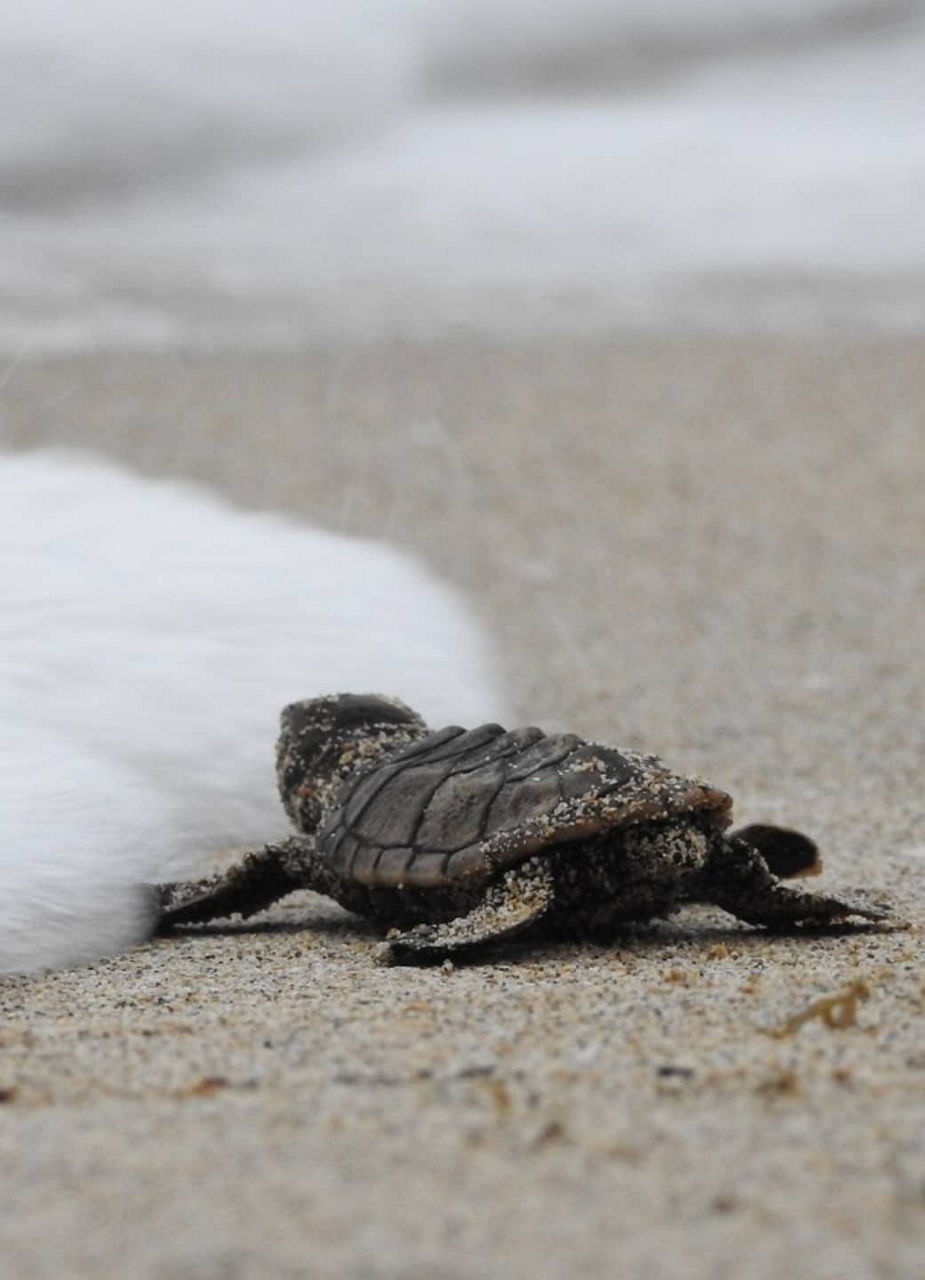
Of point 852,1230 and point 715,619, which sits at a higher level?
point 715,619

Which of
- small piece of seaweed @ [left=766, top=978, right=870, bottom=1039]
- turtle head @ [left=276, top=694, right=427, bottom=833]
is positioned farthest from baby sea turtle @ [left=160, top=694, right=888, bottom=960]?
small piece of seaweed @ [left=766, top=978, right=870, bottom=1039]

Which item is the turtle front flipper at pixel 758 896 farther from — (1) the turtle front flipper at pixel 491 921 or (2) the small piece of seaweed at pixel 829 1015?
(2) the small piece of seaweed at pixel 829 1015

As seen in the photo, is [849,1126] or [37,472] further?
[37,472]

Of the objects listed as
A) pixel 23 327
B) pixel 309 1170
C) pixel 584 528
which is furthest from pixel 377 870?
pixel 584 528

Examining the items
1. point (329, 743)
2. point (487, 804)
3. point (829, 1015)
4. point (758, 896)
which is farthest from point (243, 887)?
point (829, 1015)

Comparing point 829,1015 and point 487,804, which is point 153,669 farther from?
point 829,1015

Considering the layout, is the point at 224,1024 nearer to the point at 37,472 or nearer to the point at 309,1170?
the point at 309,1170

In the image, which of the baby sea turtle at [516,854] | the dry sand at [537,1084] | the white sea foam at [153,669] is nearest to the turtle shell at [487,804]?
the baby sea turtle at [516,854]
